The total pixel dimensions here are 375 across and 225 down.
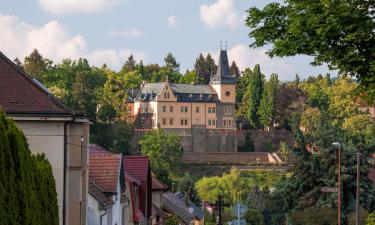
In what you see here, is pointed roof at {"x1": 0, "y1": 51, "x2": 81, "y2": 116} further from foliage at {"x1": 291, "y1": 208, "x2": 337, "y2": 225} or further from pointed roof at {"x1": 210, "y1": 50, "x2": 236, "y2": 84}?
pointed roof at {"x1": 210, "y1": 50, "x2": 236, "y2": 84}

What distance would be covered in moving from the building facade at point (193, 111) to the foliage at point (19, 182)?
504 feet

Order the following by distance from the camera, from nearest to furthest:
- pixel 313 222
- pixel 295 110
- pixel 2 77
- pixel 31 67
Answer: pixel 2 77 < pixel 313 222 < pixel 31 67 < pixel 295 110

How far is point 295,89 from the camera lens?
19462 centimetres

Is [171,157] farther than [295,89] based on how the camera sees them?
No

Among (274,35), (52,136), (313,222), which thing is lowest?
(313,222)

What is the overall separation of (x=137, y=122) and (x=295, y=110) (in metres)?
24.5

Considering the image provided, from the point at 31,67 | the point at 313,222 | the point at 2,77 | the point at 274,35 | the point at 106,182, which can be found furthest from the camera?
the point at 31,67

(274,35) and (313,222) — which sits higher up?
(274,35)

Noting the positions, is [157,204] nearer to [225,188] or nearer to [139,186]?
[139,186]

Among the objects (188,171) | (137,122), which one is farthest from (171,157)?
(137,122)

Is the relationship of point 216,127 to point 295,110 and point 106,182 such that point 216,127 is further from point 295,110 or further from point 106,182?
point 106,182

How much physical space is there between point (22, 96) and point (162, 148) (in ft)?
435

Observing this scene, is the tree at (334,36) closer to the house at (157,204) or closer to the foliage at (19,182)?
the foliage at (19,182)

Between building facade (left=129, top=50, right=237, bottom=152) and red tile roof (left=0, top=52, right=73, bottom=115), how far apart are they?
14883 cm
